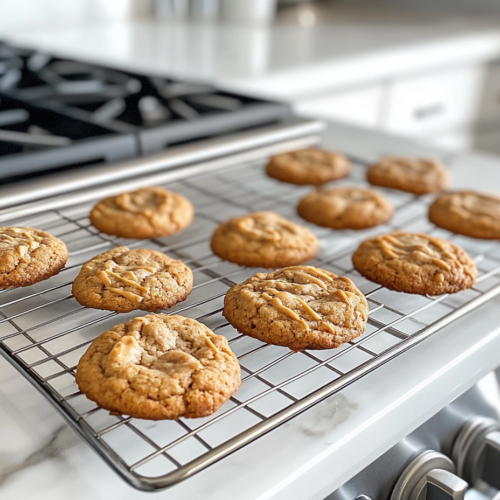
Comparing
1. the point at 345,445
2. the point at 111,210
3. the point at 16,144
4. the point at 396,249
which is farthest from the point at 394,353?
the point at 16,144

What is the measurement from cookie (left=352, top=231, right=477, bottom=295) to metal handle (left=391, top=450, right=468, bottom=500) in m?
0.26

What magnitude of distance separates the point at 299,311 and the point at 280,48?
1.76 metres

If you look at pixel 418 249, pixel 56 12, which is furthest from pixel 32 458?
pixel 56 12

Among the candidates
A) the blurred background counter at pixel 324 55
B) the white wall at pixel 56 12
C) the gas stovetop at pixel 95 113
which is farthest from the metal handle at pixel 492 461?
the white wall at pixel 56 12

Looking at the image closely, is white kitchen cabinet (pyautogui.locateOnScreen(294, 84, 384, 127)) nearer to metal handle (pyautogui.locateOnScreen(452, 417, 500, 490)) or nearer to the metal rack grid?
the metal rack grid

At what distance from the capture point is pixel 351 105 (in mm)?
2227

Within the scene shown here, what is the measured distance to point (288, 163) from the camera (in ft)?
4.37

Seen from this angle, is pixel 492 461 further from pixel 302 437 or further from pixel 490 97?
pixel 490 97

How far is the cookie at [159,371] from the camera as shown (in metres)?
0.63

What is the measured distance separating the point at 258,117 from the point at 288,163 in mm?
127

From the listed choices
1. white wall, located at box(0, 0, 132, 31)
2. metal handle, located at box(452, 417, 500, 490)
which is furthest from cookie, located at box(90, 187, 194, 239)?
white wall, located at box(0, 0, 132, 31)

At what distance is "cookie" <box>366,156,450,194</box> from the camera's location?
127 centimetres

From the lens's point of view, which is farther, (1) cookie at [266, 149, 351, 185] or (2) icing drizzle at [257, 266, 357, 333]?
(1) cookie at [266, 149, 351, 185]

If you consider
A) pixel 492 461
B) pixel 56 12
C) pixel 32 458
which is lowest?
pixel 492 461
